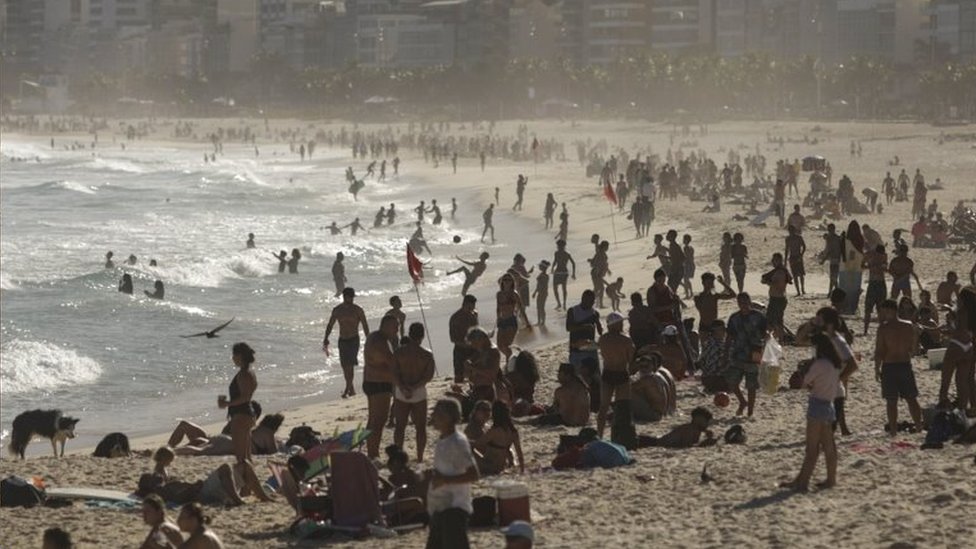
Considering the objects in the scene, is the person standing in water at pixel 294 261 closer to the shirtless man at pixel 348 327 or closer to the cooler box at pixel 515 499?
the shirtless man at pixel 348 327

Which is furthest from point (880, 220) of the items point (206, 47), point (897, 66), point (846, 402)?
point (206, 47)

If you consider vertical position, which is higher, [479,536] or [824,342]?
[824,342]

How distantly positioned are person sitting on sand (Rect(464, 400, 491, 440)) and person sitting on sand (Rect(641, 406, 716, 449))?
126cm

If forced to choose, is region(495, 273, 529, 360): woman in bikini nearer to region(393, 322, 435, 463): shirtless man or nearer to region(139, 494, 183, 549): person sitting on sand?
region(393, 322, 435, 463): shirtless man

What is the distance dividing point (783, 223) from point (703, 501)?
22.1 meters

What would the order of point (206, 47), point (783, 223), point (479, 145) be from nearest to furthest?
point (783, 223)
point (479, 145)
point (206, 47)

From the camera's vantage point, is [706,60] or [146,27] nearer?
[706,60]

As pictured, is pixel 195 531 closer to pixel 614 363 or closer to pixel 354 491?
pixel 354 491

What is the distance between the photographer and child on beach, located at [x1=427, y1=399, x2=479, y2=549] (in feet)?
27.4

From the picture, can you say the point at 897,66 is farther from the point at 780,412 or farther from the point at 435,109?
the point at 780,412

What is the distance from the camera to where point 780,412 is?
13828 mm

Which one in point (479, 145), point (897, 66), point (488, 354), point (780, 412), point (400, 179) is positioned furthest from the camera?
point (897, 66)

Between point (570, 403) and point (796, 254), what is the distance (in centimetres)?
723

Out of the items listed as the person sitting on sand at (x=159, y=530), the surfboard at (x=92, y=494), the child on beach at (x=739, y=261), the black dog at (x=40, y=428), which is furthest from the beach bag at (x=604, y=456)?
the child on beach at (x=739, y=261)
